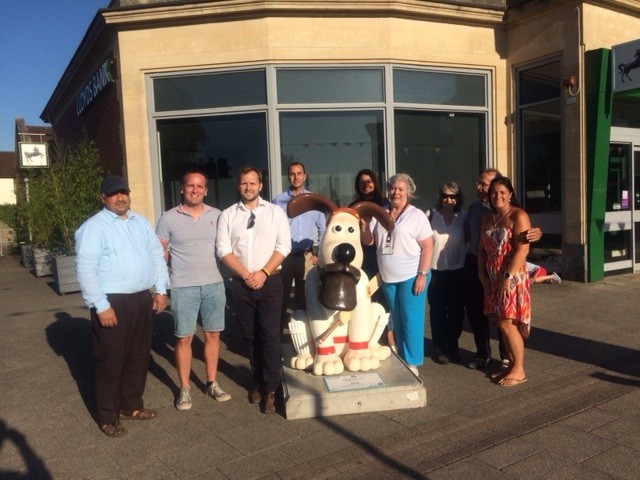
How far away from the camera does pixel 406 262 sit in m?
4.92

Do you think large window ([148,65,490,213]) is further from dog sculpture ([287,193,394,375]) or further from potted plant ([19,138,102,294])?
dog sculpture ([287,193,394,375])

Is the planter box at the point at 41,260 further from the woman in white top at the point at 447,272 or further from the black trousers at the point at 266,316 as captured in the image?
the woman in white top at the point at 447,272

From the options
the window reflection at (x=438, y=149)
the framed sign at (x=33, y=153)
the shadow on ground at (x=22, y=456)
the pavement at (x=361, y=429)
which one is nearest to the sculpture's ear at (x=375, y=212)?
the pavement at (x=361, y=429)

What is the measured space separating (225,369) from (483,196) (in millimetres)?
2883

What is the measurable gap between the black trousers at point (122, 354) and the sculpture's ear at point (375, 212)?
178cm

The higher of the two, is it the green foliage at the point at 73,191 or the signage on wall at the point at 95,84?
the signage on wall at the point at 95,84

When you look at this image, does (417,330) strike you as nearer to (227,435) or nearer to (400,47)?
(227,435)

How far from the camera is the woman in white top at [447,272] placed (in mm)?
5297

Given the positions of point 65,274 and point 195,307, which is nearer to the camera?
point 195,307

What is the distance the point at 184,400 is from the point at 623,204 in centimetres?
822

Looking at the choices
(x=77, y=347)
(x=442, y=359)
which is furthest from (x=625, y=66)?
(x=77, y=347)

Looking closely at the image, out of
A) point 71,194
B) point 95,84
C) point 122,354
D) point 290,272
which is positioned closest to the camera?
point 122,354

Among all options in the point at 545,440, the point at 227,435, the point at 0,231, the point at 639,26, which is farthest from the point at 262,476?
the point at 0,231

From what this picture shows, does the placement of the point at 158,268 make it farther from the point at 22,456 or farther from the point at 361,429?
the point at 361,429
